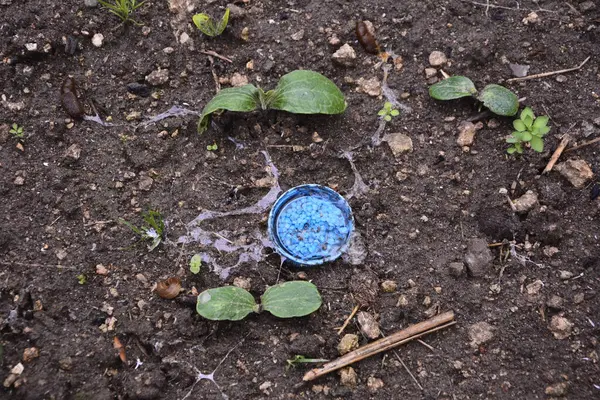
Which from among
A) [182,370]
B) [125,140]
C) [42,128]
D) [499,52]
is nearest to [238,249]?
[182,370]

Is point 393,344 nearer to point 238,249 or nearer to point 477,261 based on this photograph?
point 477,261

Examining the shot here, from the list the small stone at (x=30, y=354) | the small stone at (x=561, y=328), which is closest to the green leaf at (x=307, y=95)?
the small stone at (x=561, y=328)

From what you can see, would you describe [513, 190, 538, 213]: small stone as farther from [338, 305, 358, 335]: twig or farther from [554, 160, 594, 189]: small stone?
[338, 305, 358, 335]: twig

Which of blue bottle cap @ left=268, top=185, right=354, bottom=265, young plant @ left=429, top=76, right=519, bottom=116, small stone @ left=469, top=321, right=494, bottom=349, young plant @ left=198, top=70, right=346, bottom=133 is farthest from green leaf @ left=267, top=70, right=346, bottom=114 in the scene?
small stone @ left=469, top=321, right=494, bottom=349

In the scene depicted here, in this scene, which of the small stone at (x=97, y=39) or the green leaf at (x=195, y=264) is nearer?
the green leaf at (x=195, y=264)

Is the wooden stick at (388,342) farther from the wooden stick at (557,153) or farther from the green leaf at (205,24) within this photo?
the green leaf at (205,24)
